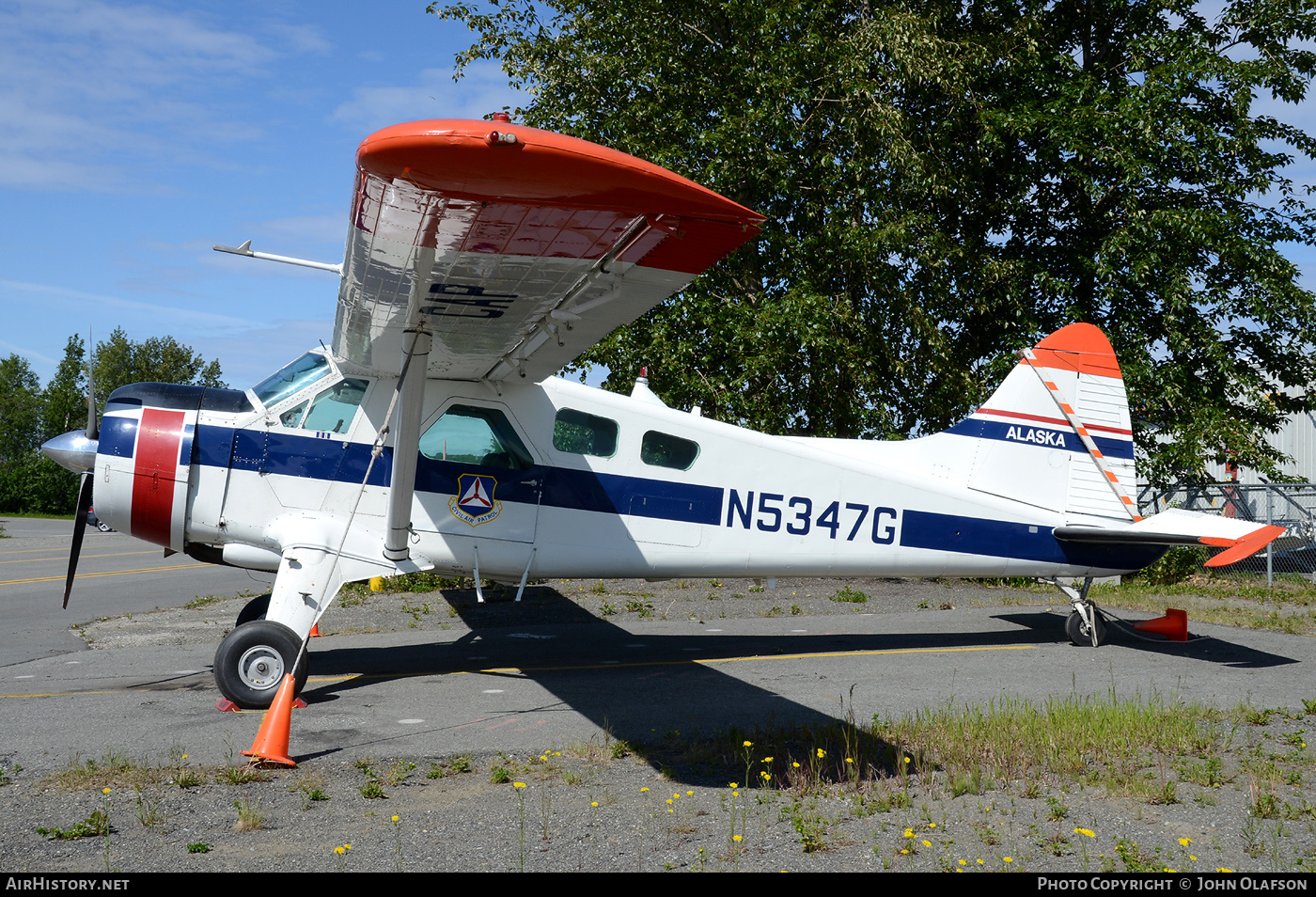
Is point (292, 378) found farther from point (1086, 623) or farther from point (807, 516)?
point (1086, 623)

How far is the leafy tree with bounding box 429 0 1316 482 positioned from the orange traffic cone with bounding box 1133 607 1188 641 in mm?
5991

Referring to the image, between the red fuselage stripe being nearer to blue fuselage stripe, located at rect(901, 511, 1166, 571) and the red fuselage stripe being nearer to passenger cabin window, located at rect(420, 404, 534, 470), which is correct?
passenger cabin window, located at rect(420, 404, 534, 470)

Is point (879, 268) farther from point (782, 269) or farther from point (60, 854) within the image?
point (60, 854)

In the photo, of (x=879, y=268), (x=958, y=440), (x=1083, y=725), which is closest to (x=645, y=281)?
(x=1083, y=725)

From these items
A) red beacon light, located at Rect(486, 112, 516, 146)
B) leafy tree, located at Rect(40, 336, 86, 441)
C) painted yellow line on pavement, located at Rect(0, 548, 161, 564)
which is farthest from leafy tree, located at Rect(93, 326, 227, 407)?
red beacon light, located at Rect(486, 112, 516, 146)

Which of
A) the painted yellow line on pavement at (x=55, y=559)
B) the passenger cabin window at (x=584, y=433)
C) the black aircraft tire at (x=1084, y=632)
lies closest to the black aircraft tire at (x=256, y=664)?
the passenger cabin window at (x=584, y=433)

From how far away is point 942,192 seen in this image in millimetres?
14703

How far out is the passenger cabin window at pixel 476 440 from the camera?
24.2ft

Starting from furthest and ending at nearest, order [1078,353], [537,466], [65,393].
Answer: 1. [65,393]
2. [1078,353]
3. [537,466]

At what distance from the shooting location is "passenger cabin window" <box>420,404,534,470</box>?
737 centimetres

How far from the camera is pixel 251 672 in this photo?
618 centimetres

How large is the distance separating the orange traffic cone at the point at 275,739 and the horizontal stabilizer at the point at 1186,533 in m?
7.07

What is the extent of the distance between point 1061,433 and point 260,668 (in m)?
7.73

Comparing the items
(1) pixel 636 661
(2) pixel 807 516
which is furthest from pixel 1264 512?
(1) pixel 636 661
